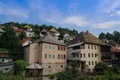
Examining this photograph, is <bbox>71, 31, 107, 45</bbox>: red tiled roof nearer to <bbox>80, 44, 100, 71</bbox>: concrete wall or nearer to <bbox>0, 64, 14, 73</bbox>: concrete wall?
<bbox>80, 44, 100, 71</bbox>: concrete wall

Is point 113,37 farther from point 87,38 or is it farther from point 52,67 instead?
point 52,67

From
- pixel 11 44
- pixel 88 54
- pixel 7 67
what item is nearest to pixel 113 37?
pixel 88 54

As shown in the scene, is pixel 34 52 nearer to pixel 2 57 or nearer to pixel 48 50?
pixel 48 50

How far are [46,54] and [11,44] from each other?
429 inches

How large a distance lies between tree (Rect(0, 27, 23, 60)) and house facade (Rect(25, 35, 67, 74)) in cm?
252

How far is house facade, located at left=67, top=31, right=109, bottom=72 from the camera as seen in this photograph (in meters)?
55.8

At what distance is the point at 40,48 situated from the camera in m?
51.7

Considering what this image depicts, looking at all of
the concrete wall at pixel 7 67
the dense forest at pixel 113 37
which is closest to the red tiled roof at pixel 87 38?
the concrete wall at pixel 7 67

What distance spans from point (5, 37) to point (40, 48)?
12210 millimetres

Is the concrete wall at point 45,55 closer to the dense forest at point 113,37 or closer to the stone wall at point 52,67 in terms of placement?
the stone wall at point 52,67

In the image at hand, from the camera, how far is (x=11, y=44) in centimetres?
5591

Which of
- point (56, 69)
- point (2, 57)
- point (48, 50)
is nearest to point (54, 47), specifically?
point (48, 50)

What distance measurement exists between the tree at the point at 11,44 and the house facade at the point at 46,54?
8.27ft

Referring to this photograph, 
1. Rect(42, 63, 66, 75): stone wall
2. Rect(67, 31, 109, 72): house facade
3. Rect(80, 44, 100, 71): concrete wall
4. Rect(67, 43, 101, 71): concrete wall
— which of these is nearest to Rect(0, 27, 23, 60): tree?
Rect(42, 63, 66, 75): stone wall
